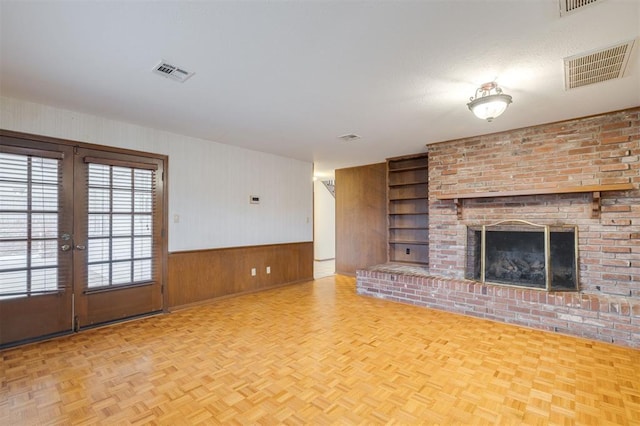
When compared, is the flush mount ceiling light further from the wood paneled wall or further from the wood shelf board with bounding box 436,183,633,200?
the wood paneled wall

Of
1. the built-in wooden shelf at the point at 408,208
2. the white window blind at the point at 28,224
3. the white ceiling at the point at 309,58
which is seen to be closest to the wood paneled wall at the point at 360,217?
the built-in wooden shelf at the point at 408,208

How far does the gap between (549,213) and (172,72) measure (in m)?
4.37

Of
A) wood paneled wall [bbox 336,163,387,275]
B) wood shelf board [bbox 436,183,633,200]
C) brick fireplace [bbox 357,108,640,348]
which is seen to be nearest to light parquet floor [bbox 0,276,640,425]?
brick fireplace [bbox 357,108,640,348]

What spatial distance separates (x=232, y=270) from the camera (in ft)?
15.8

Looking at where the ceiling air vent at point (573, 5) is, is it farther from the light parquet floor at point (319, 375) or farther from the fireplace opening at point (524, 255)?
the fireplace opening at point (524, 255)

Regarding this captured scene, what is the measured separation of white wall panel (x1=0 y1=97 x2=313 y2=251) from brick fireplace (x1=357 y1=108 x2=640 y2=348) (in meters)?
2.31

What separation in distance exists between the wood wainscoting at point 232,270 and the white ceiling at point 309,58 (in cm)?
198

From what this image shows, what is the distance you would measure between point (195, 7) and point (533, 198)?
4.14 meters

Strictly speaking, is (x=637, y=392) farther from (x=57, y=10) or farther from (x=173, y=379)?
Answer: (x=57, y=10)

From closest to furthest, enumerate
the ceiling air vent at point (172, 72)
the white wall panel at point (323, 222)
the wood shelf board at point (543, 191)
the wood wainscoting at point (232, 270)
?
the ceiling air vent at point (172, 72) → the wood shelf board at point (543, 191) → the wood wainscoting at point (232, 270) → the white wall panel at point (323, 222)

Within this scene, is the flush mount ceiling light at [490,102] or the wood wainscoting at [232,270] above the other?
the flush mount ceiling light at [490,102]

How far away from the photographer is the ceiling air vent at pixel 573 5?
64.7 inches

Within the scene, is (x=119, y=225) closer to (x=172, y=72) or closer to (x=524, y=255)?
(x=172, y=72)

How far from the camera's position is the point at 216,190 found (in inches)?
183
